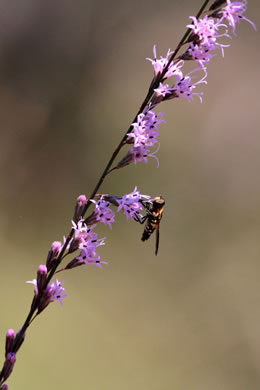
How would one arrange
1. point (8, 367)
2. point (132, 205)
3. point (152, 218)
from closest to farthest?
point (8, 367) → point (132, 205) → point (152, 218)

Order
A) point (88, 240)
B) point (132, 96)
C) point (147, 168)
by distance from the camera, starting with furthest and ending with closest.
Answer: point (132, 96), point (147, 168), point (88, 240)

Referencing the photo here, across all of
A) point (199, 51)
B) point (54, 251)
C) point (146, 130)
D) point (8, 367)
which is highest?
point (199, 51)

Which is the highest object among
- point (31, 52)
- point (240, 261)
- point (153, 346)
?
point (31, 52)

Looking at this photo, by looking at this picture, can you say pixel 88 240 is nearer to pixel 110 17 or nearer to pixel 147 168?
pixel 147 168

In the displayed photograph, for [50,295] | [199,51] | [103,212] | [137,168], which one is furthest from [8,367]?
[137,168]

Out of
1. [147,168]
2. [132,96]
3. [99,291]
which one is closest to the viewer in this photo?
[99,291]

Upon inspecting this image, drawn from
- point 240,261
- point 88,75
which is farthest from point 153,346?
point 88,75

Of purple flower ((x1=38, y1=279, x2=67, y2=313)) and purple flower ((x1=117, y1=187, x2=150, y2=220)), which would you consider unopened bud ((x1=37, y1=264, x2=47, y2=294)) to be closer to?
Result: purple flower ((x1=38, y1=279, x2=67, y2=313))

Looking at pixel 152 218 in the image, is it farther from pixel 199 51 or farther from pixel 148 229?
pixel 199 51
